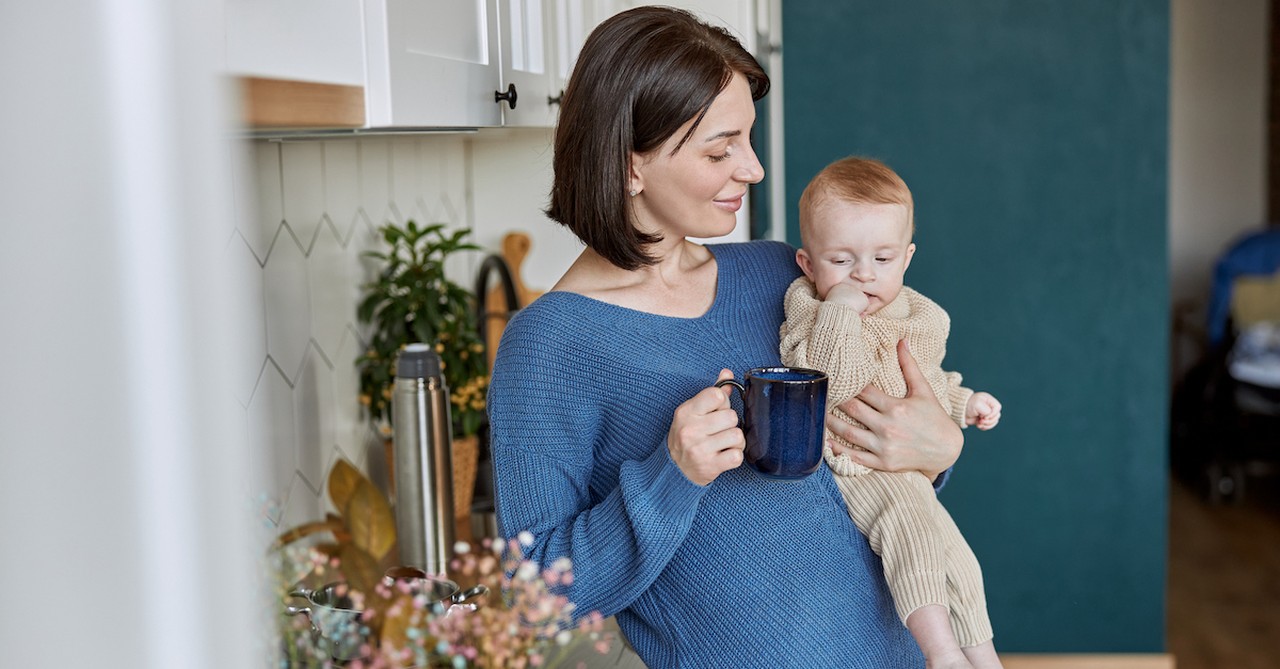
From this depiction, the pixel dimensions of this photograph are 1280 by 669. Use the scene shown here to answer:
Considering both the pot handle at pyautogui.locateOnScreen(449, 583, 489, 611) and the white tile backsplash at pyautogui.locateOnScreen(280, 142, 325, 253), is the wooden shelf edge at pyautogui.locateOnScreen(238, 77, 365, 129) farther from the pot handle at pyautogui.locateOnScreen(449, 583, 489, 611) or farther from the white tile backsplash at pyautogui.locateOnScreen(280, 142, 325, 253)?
the white tile backsplash at pyautogui.locateOnScreen(280, 142, 325, 253)

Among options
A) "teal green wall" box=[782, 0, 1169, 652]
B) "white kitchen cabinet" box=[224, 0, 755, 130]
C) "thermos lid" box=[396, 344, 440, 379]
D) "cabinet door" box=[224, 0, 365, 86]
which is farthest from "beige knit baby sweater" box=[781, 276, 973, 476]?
"teal green wall" box=[782, 0, 1169, 652]

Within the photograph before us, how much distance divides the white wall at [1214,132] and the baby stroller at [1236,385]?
0.63 m

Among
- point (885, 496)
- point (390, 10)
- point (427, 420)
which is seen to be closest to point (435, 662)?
point (390, 10)

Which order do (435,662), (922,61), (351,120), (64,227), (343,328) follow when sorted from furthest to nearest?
(922,61) < (343,328) < (351,120) < (435,662) < (64,227)

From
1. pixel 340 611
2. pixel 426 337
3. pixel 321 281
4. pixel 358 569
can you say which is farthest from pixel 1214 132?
pixel 340 611

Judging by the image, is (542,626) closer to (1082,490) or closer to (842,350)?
(842,350)

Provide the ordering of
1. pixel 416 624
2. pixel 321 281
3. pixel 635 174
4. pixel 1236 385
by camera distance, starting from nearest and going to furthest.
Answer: pixel 416 624
pixel 635 174
pixel 321 281
pixel 1236 385

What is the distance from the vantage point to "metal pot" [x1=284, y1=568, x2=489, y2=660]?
0.58m

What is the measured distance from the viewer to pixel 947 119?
2926mm

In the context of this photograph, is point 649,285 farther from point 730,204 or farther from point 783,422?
point 783,422

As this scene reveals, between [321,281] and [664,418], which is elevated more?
[321,281]

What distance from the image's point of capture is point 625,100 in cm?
110

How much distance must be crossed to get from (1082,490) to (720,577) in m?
2.12

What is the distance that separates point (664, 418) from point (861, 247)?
11.6 inches
